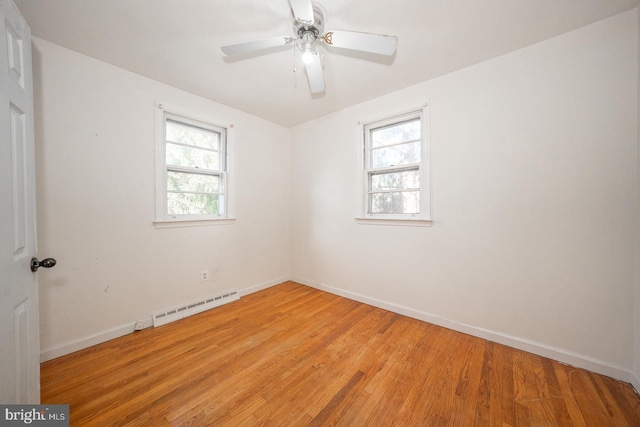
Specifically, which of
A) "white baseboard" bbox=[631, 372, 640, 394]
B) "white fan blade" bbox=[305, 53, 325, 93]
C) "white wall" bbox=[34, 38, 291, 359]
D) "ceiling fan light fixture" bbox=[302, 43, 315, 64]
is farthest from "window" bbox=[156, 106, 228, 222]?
"white baseboard" bbox=[631, 372, 640, 394]

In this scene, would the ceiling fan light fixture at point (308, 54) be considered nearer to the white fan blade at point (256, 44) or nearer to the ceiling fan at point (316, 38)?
the ceiling fan at point (316, 38)

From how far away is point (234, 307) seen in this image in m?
2.70

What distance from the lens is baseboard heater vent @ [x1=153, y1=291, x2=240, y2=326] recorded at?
2311mm

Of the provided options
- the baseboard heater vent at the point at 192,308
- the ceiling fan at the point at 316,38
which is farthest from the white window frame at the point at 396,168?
the baseboard heater vent at the point at 192,308

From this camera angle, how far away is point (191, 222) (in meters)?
2.60

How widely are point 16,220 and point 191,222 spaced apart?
155 cm

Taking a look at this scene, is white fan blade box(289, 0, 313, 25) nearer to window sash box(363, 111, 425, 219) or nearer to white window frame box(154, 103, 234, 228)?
window sash box(363, 111, 425, 219)

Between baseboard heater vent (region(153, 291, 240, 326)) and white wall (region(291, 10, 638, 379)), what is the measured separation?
6.35 ft

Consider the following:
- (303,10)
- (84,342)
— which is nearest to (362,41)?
(303,10)

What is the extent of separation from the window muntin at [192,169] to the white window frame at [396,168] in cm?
181

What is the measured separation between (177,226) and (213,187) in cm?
66

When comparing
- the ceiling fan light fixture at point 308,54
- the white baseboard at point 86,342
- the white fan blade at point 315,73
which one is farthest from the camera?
the white baseboard at point 86,342

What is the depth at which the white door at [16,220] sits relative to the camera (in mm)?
935

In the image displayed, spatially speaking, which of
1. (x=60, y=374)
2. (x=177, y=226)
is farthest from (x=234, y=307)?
(x=60, y=374)
